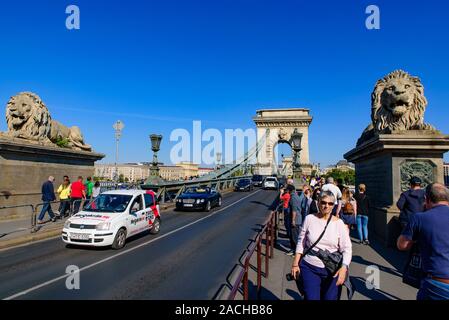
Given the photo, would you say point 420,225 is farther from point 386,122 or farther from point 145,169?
point 145,169

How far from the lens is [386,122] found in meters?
8.02

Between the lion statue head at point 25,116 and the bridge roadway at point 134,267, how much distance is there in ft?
18.6

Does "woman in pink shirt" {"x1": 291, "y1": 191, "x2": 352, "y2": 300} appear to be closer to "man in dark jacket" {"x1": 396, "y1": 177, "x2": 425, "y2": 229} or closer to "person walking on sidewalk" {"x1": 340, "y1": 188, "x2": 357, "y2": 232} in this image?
"man in dark jacket" {"x1": 396, "y1": 177, "x2": 425, "y2": 229}

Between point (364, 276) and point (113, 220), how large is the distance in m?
6.03

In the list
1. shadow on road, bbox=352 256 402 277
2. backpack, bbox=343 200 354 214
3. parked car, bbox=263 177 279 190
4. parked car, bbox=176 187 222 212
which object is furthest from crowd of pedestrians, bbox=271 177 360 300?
parked car, bbox=263 177 279 190

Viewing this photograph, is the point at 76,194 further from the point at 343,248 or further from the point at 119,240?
the point at 343,248

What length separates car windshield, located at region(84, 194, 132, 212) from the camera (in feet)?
27.9

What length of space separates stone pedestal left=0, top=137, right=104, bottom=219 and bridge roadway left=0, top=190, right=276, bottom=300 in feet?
12.3

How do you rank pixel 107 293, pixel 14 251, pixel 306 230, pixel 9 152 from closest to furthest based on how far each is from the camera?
pixel 306 230 → pixel 107 293 → pixel 14 251 → pixel 9 152

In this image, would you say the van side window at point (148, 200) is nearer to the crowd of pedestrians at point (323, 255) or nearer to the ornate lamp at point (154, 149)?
the ornate lamp at point (154, 149)

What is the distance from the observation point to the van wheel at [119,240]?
7645mm
